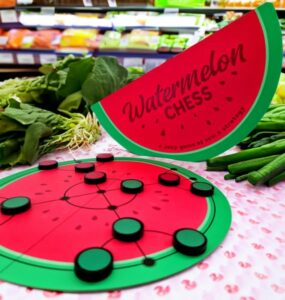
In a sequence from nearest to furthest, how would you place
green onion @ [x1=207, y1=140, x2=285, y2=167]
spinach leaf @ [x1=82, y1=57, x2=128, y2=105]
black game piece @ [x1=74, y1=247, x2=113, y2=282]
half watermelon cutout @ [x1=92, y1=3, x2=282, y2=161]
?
1. black game piece @ [x1=74, y1=247, x2=113, y2=282]
2. half watermelon cutout @ [x1=92, y1=3, x2=282, y2=161]
3. green onion @ [x1=207, y1=140, x2=285, y2=167]
4. spinach leaf @ [x1=82, y1=57, x2=128, y2=105]

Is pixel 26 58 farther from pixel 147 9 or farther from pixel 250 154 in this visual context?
pixel 250 154

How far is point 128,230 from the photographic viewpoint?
0.46 metres

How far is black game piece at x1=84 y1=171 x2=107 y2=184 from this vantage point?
2.11 ft

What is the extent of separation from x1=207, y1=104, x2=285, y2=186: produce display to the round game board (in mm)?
91

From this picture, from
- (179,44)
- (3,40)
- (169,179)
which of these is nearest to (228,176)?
(169,179)

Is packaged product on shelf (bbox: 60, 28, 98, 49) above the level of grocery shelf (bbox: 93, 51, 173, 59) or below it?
above

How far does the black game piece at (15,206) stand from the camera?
527 mm

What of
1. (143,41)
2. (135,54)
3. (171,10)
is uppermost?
(171,10)

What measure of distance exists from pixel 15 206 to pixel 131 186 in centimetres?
21

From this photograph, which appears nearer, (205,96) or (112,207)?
(112,207)

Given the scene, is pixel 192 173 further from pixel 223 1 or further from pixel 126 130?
pixel 223 1

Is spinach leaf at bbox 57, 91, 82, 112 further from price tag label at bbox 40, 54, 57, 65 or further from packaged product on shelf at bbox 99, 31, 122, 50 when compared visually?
price tag label at bbox 40, 54, 57, 65

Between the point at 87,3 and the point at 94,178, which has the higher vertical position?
the point at 87,3

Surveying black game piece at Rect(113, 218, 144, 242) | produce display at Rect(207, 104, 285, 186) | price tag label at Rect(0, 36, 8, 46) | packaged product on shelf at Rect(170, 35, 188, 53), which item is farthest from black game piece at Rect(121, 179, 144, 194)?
price tag label at Rect(0, 36, 8, 46)
